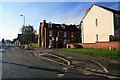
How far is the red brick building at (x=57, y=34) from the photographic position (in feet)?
103

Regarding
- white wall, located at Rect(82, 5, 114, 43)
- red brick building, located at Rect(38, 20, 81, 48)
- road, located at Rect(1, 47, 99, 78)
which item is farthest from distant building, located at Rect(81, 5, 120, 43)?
road, located at Rect(1, 47, 99, 78)

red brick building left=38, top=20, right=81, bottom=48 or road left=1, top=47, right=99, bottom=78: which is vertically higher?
red brick building left=38, top=20, right=81, bottom=48

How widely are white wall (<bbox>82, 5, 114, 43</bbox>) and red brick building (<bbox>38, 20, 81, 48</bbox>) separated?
657 centimetres

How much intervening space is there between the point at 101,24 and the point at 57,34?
16860 millimetres

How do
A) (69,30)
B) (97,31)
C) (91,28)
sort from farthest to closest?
(69,30), (91,28), (97,31)

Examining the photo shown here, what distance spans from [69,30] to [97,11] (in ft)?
51.5

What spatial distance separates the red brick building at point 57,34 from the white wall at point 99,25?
21.6 ft

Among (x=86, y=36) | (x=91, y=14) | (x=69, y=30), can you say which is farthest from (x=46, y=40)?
(x=91, y=14)

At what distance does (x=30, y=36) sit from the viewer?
40.2m

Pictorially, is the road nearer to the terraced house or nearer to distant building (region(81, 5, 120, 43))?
the terraced house

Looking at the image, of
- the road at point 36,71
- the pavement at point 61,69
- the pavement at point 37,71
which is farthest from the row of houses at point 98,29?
the road at point 36,71

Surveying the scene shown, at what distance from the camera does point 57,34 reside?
109ft

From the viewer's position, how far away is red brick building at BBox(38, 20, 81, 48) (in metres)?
31.3

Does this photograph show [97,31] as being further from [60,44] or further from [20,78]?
[20,78]
